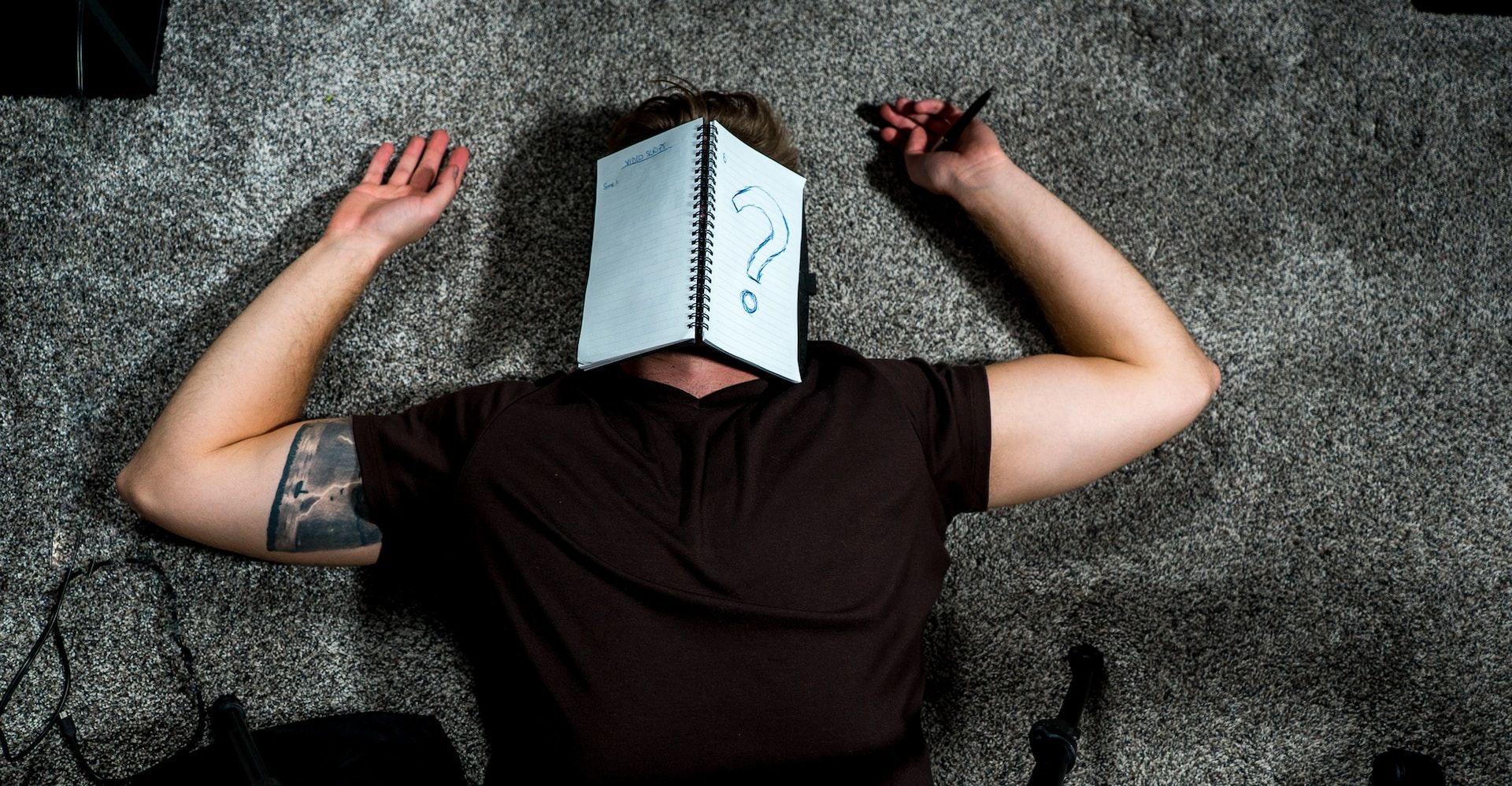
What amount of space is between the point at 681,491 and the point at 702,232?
0.25m

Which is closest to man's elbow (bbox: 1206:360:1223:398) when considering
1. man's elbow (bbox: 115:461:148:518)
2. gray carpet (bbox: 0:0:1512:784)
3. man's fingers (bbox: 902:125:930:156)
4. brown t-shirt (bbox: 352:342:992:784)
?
gray carpet (bbox: 0:0:1512:784)

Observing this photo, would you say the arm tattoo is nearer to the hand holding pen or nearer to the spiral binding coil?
the spiral binding coil

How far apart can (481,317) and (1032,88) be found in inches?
29.1

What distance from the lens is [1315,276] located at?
1.09m

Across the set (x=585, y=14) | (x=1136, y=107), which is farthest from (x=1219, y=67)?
(x=585, y=14)

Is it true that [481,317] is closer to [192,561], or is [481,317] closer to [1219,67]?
[192,561]

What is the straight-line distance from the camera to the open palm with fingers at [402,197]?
0.99 meters

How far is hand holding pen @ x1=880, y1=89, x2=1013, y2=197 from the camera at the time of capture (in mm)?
1023

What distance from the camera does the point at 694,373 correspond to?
0.83m

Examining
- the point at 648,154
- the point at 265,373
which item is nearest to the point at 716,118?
the point at 648,154

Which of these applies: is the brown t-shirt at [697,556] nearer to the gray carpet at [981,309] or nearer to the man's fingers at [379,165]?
the gray carpet at [981,309]

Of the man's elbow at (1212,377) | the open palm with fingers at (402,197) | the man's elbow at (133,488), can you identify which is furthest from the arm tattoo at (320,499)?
the man's elbow at (1212,377)

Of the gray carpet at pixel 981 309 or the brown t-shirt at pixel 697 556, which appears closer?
the brown t-shirt at pixel 697 556

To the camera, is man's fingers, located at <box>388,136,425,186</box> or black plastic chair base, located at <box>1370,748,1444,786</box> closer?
black plastic chair base, located at <box>1370,748,1444,786</box>
